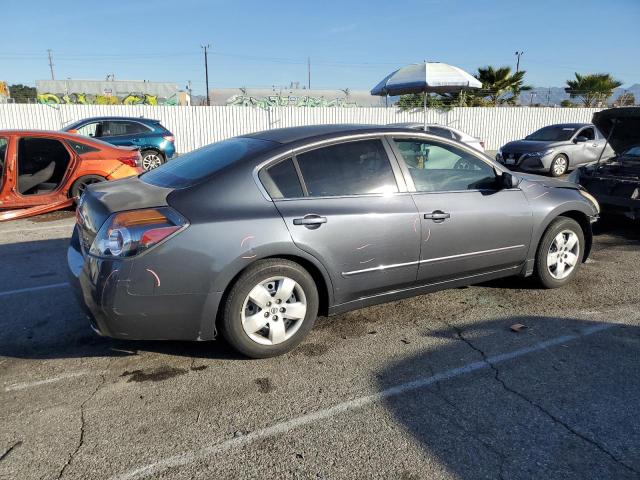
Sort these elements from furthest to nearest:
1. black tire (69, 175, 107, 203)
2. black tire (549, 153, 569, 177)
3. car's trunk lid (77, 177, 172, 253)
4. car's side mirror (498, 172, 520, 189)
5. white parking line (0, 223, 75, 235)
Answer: black tire (549, 153, 569, 177) → black tire (69, 175, 107, 203) → white parking line (0, 223, 75, 235) → car's side mirror (498, 172, 520, 189) → car's trunk lid (77, 177, 172, 253)

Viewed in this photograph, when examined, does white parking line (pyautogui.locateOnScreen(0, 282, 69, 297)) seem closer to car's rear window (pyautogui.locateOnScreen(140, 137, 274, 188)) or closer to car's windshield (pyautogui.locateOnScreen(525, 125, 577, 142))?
car's rear window (pyautogui.locateOnScreen(140, 137, 274, 188))

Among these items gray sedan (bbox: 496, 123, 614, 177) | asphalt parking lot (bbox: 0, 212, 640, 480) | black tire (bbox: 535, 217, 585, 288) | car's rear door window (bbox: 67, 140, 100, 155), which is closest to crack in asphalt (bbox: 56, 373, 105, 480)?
asphalt parking lot (bbox: 0, 212, 640, 480)

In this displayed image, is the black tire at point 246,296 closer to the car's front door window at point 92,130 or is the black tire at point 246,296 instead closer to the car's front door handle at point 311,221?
the car's front door handle at point 311,221

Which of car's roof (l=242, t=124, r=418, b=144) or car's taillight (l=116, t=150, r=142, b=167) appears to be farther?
car's taillight (l=116, t=150, r=142, b=167)

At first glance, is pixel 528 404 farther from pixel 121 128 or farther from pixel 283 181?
pixel 121 128

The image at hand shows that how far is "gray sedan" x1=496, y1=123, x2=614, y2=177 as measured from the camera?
520 inches

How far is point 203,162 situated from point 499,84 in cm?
2977

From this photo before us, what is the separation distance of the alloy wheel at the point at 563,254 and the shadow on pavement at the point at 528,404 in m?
0.89

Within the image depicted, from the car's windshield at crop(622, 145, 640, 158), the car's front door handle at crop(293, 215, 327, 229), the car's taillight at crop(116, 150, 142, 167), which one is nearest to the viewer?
the car's front door handle at crop(293, 215, 327, 229)

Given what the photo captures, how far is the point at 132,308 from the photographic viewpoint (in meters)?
2.95

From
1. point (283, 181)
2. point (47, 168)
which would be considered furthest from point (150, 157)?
point (283, 181)

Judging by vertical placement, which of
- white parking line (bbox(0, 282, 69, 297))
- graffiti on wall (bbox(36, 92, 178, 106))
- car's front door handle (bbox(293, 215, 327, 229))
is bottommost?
white parking line (bbox(0, 282, 69, 297))

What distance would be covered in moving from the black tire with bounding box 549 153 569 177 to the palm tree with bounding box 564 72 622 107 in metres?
20.2

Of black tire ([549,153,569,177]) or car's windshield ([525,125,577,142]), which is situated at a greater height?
car's windshield ([525,125,577,142])
